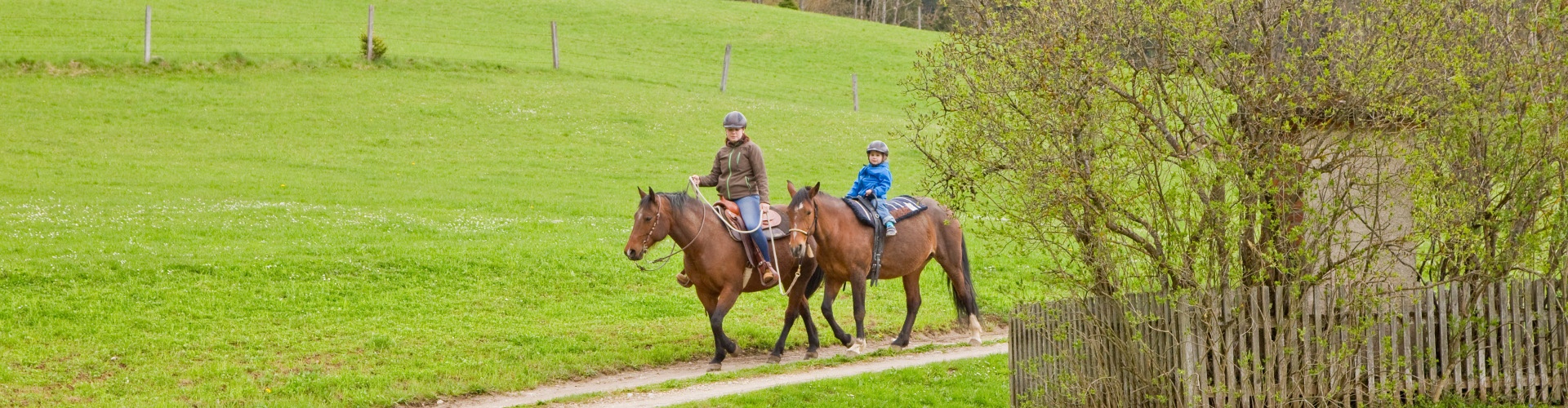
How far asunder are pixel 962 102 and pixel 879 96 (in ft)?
117

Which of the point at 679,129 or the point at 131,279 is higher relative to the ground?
the point at 679,129

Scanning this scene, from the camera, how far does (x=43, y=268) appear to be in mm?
15938

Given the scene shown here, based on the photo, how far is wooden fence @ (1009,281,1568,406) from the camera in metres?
8.22

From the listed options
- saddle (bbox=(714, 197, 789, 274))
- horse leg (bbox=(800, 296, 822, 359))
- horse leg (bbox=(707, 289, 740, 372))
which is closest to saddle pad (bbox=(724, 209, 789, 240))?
saddle (bbox=(714, 197, 789, 274))

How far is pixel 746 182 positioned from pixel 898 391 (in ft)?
9.98

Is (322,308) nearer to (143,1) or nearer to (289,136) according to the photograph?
(289,136)

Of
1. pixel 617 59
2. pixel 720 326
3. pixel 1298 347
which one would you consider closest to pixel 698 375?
pixel 720 326

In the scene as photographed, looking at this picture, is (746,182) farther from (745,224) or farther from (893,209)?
(893,209)

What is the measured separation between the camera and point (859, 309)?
46.1 feet

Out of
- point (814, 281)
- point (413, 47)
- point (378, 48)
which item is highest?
Answer: point (413, 47)

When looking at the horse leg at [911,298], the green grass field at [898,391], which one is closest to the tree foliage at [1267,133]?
the green grass field at [898,391]

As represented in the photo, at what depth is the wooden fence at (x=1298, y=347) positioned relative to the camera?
822 centimetres

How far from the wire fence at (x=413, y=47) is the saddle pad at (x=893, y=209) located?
25627 millimetres

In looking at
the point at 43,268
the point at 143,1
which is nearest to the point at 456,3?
the point at 143,1
